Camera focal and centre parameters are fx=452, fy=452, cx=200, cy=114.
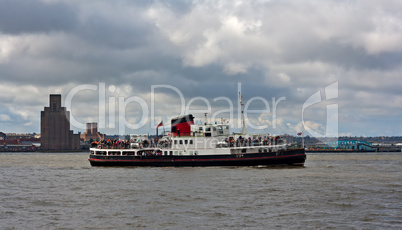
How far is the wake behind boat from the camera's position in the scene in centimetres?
6806

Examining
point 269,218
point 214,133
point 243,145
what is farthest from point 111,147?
point 269,218

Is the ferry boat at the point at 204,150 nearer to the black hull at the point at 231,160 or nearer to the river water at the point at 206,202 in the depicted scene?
the black hull at the point at 231,160

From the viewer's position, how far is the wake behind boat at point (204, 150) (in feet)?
223

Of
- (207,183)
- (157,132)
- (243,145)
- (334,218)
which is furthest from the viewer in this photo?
(157,132)

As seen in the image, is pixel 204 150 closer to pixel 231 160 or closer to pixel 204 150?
pixel 204 150

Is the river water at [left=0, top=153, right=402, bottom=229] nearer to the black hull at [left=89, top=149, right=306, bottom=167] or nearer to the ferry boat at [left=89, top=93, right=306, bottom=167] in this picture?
the black hull at [left=89, top=149, right=306, bottom=167]

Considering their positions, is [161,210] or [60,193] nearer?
[161,210]

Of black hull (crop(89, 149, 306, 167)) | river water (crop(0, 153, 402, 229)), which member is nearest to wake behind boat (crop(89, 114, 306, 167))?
black hull (crop(89, 149, 306, 167))

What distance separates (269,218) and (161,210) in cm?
819

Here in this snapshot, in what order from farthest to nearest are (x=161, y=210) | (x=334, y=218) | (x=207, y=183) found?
1. (x=207, y=183)
2. (x=161, y=210)
3. (x=334, y=218)

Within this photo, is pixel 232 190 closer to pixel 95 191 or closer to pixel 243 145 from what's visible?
pixel 95 191

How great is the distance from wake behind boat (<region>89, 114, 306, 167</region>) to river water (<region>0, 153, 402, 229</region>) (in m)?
11.6

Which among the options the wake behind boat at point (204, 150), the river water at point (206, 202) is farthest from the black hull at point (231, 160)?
the river water at point (206, 202)

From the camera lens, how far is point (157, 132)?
76.2 m
